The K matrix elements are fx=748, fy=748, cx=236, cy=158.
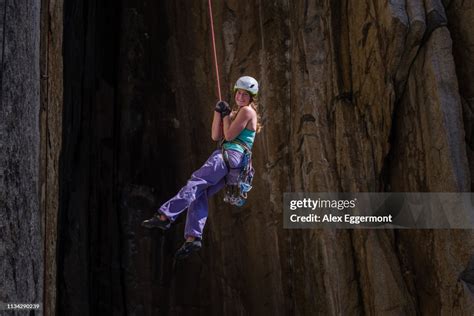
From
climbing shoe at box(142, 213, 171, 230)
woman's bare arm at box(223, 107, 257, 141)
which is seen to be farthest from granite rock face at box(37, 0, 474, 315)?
climbing shoe at box(142, 213, 171, 230)

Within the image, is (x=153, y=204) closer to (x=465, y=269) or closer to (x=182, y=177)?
(x=182, y=177)

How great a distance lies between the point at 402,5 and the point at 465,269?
9.85 ft

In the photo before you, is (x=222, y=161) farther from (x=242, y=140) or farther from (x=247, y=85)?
(x=247, y=85)

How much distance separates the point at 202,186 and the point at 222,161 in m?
0.31

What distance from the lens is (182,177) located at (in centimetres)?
A: 1031

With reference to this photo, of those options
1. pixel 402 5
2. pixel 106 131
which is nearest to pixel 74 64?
pixel 106 131

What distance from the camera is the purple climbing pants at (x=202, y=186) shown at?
21.7ft

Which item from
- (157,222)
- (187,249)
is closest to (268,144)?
(187,249)

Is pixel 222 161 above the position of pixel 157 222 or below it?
above

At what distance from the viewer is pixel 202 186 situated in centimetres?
675

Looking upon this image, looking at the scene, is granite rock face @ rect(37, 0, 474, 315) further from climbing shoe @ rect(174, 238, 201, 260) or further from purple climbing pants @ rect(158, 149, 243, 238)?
climbing shoe @ rect(174, 238, 201, 260)

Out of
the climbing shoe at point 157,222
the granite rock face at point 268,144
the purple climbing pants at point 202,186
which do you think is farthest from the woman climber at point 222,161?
the granite rock face at point 268,144

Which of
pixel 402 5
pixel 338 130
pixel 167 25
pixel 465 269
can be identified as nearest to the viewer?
pixel 465 269

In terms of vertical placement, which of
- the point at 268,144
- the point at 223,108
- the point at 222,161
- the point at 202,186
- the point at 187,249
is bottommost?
the point at 187,249
